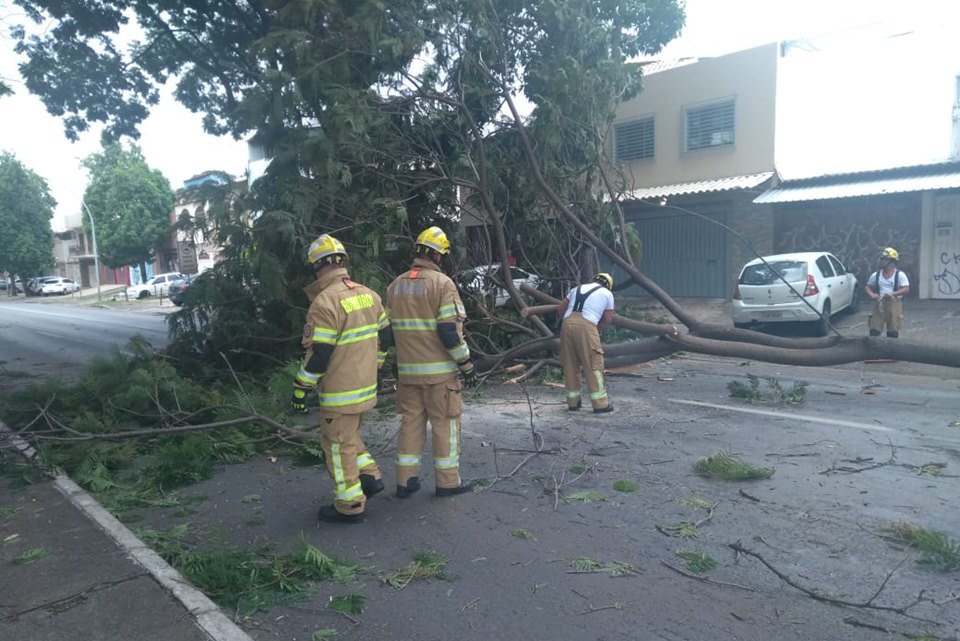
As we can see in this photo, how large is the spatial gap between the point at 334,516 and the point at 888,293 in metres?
9.59

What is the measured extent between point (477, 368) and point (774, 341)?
283cm

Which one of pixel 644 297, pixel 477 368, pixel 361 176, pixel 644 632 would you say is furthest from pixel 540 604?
pixel 644 297

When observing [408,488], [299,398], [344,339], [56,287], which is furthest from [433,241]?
[56,287]

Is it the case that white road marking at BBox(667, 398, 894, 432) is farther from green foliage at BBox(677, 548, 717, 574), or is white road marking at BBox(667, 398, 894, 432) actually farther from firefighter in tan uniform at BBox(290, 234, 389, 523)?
firefighter in tan uniform at BBox(290, 234, 389, 523)

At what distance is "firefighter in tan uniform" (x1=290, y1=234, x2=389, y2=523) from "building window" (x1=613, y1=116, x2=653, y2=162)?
1548 centimetres

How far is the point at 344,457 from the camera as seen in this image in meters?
4.43

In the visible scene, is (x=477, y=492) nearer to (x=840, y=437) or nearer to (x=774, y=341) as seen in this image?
(x=774, y=341)

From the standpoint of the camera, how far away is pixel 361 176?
8.63 m

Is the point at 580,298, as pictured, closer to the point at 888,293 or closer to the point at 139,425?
the point at 139,425

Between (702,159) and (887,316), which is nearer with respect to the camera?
(887,316)

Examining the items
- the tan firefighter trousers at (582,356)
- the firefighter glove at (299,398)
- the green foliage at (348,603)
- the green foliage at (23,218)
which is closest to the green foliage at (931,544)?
the green foliage at (348,603)

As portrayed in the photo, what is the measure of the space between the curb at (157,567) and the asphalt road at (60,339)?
10.1ft

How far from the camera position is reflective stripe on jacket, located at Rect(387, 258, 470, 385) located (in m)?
4.77

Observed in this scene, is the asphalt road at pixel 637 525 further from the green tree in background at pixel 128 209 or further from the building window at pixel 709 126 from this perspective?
the green tree in background at pixel 128 209
